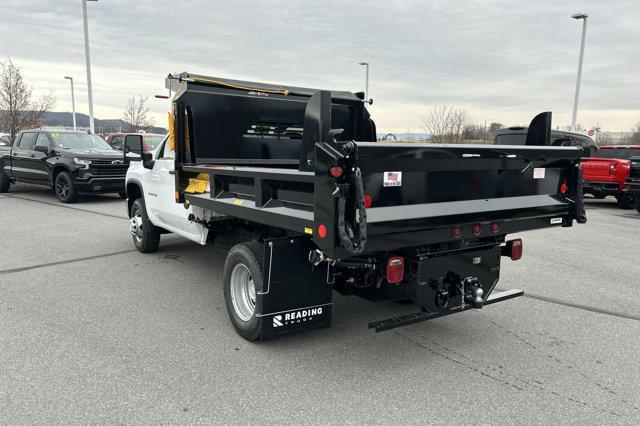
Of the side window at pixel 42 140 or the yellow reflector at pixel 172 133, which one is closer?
the yellow reflector at pixel 172 133

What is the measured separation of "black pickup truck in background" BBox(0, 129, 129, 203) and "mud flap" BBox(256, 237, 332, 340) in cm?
1064

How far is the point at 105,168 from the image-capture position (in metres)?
13.0

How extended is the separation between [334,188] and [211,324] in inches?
91.5

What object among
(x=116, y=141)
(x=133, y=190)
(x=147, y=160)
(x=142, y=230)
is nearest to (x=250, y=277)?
(x=147, y=160)

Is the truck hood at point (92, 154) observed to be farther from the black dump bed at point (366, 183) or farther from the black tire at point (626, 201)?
the black tire at point (626, 201)

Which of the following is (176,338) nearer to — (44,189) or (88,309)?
(88,309)

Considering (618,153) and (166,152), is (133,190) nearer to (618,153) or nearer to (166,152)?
(166,152)

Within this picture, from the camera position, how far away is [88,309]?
4910 mm

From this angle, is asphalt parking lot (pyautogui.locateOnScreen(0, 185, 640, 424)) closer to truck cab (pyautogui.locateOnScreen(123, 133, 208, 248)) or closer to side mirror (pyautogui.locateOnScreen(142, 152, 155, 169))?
truck cab (pyautogui.locateOnScreen(123, 133, 208, 248))

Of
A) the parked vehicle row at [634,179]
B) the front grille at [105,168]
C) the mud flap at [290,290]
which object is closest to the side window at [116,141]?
the front grille at [105,168]

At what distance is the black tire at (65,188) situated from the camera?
12859mm

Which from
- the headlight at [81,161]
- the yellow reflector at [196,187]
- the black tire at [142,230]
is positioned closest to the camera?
the yellow reflector at [196,187]

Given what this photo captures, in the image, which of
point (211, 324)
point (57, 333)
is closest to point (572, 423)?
point (211, 324)

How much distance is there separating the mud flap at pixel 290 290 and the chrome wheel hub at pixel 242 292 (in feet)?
1.47
